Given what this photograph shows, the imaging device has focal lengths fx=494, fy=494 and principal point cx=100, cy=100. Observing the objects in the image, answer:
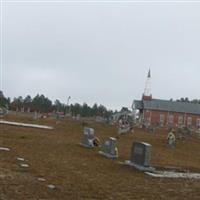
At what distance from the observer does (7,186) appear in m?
11.2

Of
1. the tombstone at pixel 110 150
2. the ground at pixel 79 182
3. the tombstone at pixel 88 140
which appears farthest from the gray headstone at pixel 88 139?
the ground at pixel 79 182

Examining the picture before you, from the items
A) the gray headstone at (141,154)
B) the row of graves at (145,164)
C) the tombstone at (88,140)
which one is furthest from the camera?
the tombstone at (88,140)

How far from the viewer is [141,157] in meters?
19.4

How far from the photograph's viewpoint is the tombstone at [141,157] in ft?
61.9

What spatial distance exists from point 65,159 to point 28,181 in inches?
263

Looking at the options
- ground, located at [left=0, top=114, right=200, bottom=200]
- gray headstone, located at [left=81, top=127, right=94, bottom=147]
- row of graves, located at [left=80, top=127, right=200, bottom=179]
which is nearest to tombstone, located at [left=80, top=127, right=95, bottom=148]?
gray headstone, located at [left=81, top=127, right=94, bottom=147]

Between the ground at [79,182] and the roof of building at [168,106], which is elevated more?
the roof of building at [168,106]

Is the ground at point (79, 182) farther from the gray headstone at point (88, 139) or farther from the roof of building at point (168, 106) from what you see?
the roof of building at point (168, 106)

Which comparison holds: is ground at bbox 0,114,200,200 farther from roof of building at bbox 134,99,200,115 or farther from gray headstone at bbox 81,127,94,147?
roof of building at bbox 134,99,200,115

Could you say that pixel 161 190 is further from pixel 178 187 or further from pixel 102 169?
pixel 102 169

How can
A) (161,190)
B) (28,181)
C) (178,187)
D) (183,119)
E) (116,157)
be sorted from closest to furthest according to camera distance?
(28,181), (161,190), (178,187), (116,157), (183,119)

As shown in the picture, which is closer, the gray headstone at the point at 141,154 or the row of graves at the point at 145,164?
the row of graves at the point at 145,164

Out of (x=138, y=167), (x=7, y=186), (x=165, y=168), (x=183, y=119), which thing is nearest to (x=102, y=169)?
(x=138, y=167)

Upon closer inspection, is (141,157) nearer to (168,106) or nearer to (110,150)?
(110,150)
